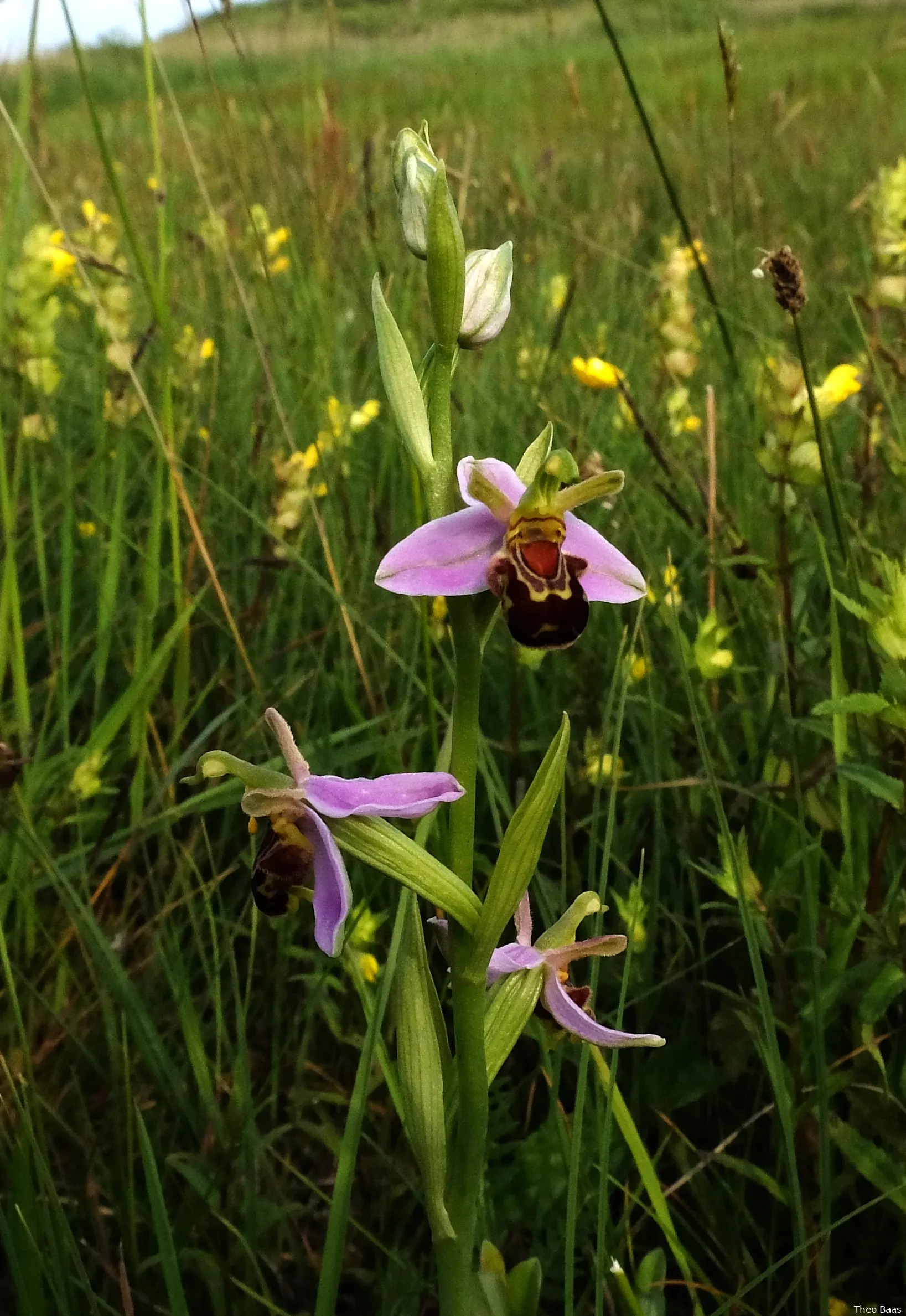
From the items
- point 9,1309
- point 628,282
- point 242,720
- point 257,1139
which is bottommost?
point 9,1309

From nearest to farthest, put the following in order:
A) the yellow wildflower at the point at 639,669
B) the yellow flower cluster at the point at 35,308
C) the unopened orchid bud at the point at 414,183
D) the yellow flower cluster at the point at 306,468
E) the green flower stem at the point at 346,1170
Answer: the green flower stem at the point at 346,1170, the unopened orchid bud at the point at 414,183, the yellow wildflower at the point at 639,669, the yellow flower cluster at the point at 306,468, the yellow flower cluster at the point at 35,308

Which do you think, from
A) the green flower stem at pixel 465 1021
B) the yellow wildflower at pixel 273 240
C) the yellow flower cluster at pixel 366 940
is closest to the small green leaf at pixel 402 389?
the green flower stem at pixel 465 1021

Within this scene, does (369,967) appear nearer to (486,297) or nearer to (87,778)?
(87,778)

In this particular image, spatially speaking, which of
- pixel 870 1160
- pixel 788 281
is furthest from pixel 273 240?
pixel 870 1160

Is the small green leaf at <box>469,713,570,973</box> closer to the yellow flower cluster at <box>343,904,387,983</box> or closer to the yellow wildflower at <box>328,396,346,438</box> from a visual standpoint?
the yellow flower cluster at <box>343,904,387,983</box>

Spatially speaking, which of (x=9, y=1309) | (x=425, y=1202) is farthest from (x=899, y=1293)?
(x=9, y=1309)

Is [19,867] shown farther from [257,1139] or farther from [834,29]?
[834,29]

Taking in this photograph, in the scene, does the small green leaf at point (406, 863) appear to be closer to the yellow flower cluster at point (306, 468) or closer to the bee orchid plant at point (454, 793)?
the bee orchid plant at point (454, 793)
